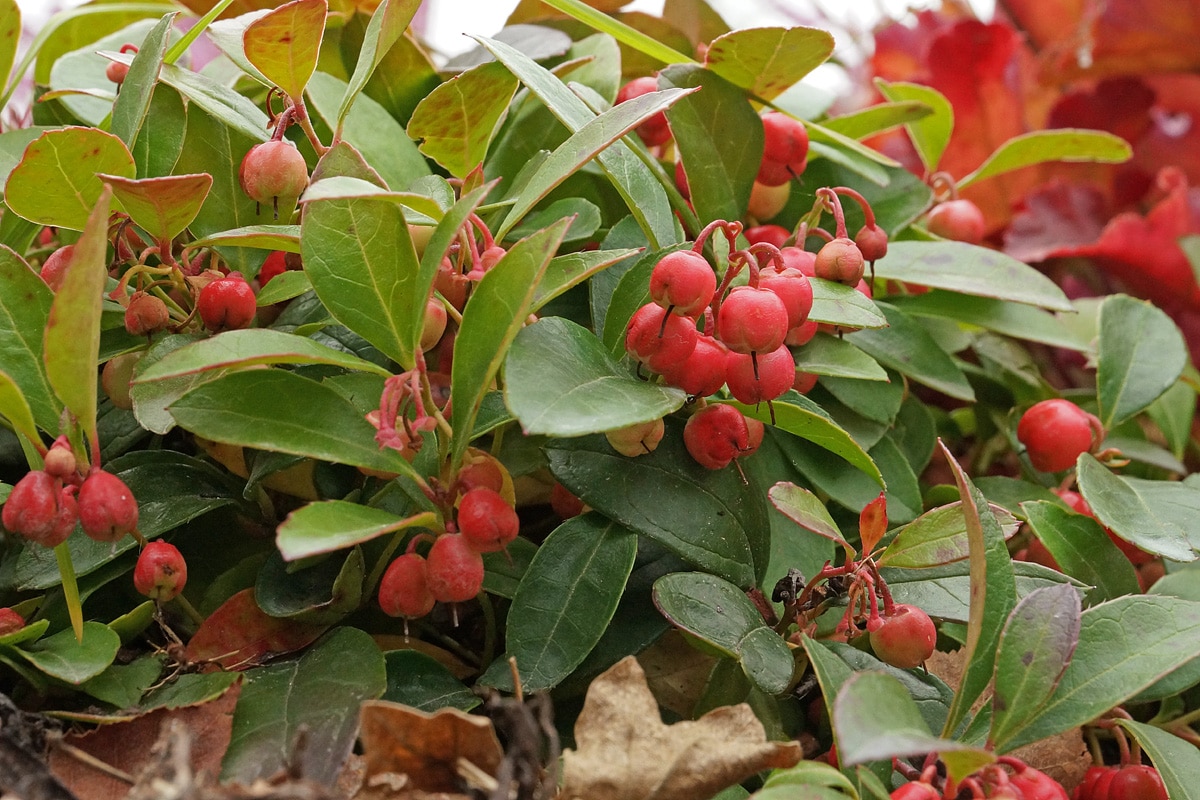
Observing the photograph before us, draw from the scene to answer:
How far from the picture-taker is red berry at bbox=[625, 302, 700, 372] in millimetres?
469

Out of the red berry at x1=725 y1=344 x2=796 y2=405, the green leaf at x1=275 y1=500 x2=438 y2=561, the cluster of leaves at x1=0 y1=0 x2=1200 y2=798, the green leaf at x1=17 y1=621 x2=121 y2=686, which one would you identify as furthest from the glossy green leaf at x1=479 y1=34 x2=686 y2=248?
the green leaf at x1=17 y1=621 x2=121 y2=686

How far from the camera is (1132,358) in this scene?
72 cm

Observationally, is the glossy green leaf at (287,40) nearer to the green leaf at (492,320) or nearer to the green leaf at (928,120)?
the green leaf at (492,320)

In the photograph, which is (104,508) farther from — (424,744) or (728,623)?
(728,623)

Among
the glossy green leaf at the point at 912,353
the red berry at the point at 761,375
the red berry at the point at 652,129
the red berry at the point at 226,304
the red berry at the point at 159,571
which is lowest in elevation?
the red berry at the point at 159,571

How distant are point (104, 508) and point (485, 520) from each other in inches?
6.2

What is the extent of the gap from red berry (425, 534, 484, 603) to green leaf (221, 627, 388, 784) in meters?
0.06

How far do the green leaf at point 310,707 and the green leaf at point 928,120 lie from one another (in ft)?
1.94

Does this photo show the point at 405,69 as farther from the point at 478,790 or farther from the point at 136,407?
the point at 478,790

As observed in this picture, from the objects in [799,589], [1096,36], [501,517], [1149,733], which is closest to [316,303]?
[501,517]

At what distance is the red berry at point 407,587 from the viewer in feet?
1.50

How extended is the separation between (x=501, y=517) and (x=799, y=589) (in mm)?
177

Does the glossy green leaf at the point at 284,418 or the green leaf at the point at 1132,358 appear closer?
the glossy green leaf at the point at 284,418

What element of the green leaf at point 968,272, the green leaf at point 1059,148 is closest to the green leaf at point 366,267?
the green leaf at point 968,272
